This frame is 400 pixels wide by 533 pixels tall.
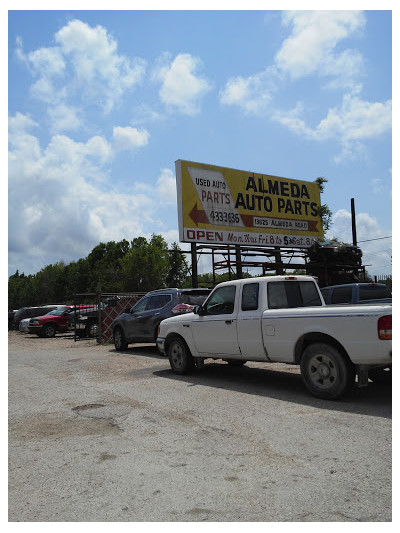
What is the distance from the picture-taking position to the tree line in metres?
58.0

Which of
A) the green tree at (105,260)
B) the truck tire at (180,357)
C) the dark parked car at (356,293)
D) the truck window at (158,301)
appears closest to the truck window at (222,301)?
the truck tire at (180,357)

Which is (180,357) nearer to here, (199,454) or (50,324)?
(199,454)

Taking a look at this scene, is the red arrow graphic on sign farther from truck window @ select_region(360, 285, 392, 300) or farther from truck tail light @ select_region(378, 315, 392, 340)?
truck tail light @ select_region(378, 315, 392, 340)

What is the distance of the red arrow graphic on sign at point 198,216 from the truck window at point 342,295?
364 inches

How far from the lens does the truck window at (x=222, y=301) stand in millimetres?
8312

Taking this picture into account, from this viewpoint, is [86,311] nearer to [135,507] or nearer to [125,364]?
[125,364]

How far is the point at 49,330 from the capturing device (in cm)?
2556

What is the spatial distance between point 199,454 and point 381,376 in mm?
4408

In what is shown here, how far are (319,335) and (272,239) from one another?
59.1 feet

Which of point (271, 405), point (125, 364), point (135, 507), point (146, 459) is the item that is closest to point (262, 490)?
point (135, 507)

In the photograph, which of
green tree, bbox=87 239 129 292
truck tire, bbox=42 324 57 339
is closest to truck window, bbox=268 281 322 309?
truck tire, bbox=42 324 57 339

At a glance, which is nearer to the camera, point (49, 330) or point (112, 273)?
point (49, 330)

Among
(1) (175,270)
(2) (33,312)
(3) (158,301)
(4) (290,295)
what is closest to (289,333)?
(4) (290,295)

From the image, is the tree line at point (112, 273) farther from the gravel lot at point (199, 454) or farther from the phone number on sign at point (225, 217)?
the gravel lot at point (199, 454)
